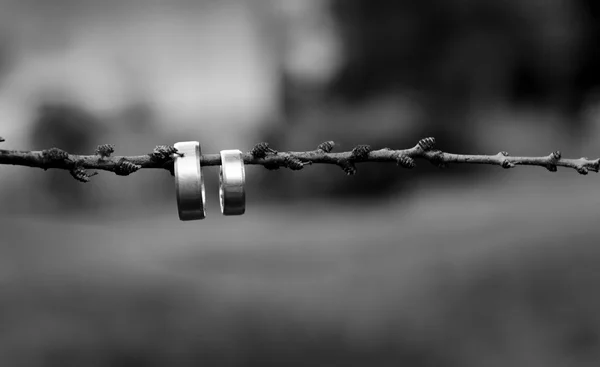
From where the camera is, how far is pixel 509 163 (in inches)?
25.5

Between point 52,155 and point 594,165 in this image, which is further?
point 594,165

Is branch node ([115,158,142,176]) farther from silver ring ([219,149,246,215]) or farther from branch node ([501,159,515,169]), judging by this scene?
branch node ([501,159,515,169])

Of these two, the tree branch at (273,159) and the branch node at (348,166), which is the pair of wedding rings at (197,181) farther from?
the branch node at (348,166)

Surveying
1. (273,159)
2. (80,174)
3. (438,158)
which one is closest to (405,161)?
(438,158)

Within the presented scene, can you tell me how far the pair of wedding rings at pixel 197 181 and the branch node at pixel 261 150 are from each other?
0.9 inches

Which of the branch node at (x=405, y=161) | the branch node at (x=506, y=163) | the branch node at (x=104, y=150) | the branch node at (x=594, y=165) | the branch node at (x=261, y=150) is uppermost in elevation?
the branch node at (x=104, y=150)

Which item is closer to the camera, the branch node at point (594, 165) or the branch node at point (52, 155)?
the branch node at point (52, 155)

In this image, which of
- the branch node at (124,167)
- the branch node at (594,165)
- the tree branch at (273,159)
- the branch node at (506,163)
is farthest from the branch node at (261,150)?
the branch node at (594,165)

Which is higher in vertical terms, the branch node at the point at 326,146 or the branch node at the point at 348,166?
the branch node at the point at 326,146

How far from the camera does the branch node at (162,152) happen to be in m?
0.62

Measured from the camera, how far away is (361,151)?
0.63 m

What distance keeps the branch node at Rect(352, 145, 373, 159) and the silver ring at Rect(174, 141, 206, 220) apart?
0.18 metres

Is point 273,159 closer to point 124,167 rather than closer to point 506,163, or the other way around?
point 124,167

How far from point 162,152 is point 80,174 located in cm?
9
